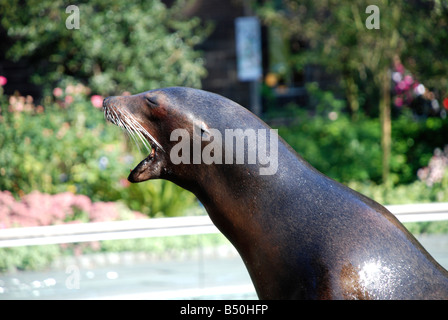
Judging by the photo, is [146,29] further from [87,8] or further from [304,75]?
[304,75]

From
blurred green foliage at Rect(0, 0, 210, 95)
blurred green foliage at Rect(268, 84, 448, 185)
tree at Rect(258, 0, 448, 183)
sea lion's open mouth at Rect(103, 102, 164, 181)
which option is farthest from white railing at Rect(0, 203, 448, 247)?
blurred green foliage at Rect(0, 0, 210, 95)

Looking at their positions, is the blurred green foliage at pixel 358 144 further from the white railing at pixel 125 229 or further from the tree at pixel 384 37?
the white railing at pixel 125 229

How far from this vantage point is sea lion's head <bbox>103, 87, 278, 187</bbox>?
191 centimetres

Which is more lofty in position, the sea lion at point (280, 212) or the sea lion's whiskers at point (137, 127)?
the sea lion's whiskers at point (137, 127)

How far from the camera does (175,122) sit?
75.7 inches

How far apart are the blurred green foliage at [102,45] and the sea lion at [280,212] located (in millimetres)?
6916

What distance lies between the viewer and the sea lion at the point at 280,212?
71.6 inches

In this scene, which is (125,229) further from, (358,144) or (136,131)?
(358,144)

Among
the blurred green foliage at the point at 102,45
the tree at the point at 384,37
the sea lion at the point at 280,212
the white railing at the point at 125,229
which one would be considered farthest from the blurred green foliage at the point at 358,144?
the sea lion at the point at 280,212

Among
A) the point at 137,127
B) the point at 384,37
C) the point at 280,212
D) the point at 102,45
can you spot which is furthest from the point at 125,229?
the point at 384,37

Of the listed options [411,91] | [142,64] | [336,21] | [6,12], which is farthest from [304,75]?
[6,12]

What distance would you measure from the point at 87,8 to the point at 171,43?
50.8 inches

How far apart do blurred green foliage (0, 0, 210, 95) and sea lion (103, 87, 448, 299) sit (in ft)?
22.7
